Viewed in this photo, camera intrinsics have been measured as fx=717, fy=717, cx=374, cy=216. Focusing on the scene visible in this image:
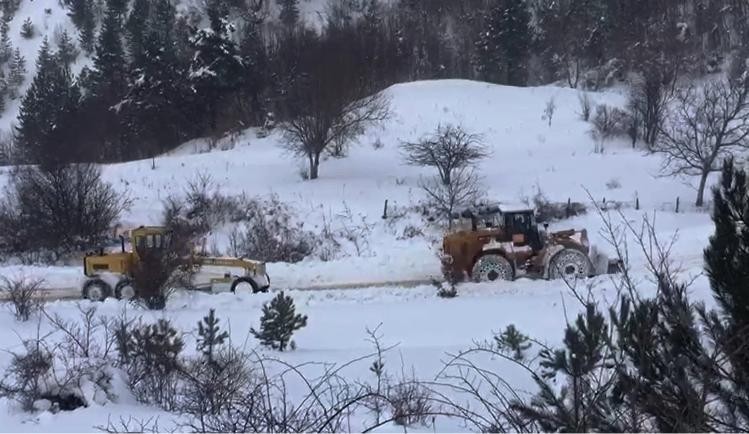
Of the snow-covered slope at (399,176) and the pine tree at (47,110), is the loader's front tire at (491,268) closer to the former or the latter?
the snow-covered slope at (399,176)

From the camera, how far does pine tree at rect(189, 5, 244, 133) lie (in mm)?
43156

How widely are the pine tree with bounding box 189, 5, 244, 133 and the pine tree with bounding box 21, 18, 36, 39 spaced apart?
30.0m

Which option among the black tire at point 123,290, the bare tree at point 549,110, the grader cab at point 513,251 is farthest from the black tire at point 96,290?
the bare tree at point 549,110

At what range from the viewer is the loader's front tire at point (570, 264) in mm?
15562

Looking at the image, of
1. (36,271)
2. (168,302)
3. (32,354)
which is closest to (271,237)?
(36,271)

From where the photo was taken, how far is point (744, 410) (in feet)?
12.8

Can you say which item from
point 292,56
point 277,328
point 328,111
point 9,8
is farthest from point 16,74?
point 277,328

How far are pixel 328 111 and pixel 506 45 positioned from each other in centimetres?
2439

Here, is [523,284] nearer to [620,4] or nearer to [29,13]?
[620,4]

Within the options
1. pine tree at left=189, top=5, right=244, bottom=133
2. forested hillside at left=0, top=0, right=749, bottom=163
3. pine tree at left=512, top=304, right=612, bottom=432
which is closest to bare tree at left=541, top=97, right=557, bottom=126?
forested hillside at left=0, top=0, right=749, bottom=163

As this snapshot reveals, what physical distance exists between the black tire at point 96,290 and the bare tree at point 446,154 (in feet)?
47.3

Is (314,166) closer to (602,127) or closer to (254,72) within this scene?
(602,127)

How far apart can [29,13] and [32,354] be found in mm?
70939

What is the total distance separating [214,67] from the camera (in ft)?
142
